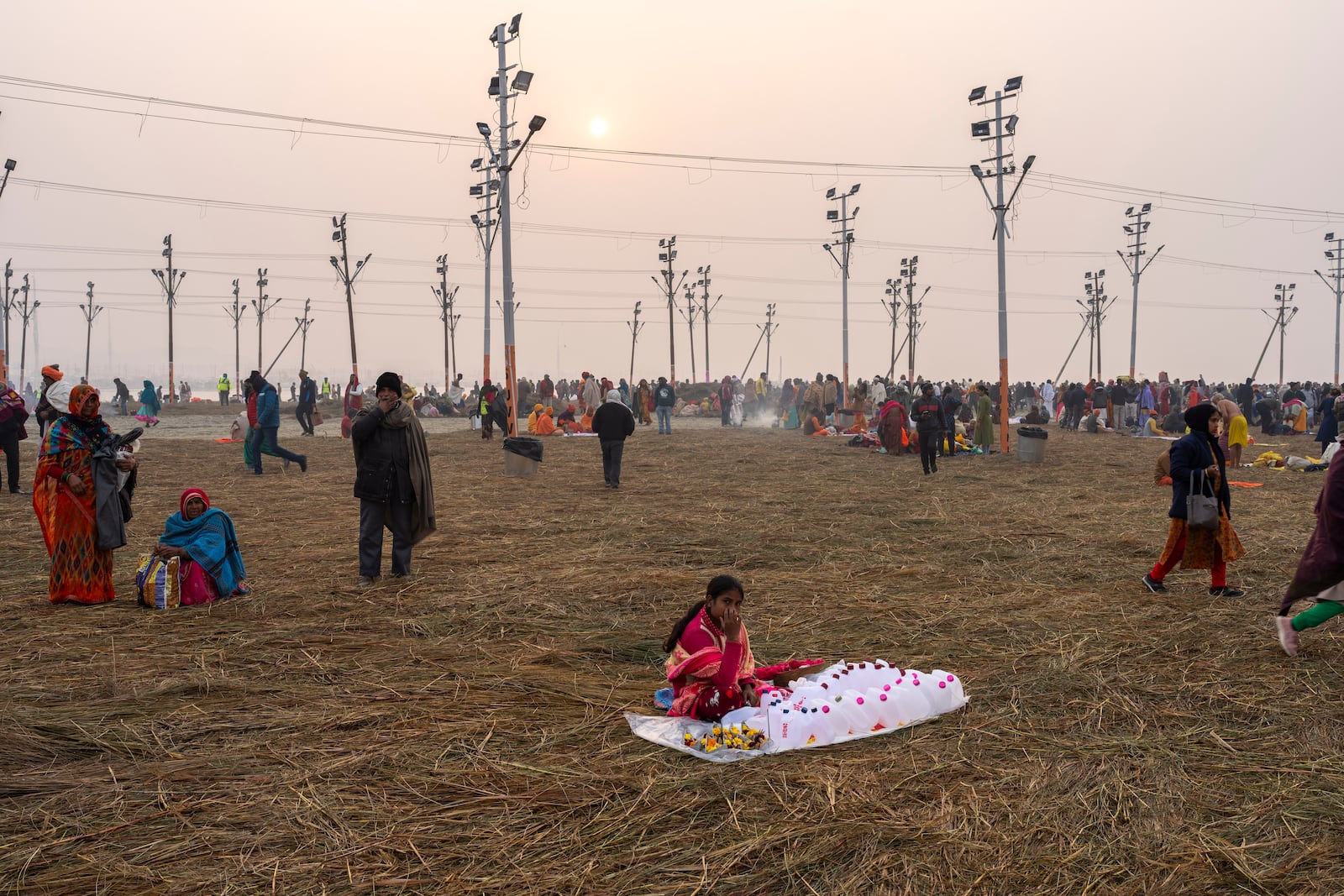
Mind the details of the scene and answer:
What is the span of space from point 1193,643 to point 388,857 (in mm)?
5440

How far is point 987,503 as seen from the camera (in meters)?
15.0

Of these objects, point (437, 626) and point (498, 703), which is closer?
point (498, 703)

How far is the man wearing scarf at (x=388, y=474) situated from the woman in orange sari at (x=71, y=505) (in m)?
1.93

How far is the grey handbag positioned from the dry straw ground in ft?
2.11

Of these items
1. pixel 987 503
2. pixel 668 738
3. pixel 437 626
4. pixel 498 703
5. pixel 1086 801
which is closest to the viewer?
pixel 1086 801

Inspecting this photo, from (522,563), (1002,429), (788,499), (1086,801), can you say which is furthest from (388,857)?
(1002,429)

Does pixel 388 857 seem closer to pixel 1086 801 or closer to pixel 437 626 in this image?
pixel 1086 801

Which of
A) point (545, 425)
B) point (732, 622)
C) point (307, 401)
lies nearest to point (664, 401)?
point (545, 425)

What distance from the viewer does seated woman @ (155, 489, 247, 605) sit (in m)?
8.40

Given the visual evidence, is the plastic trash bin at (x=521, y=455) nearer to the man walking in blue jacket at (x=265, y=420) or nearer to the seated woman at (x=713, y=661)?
the man walking in blue jacket at (x=265, y=420)

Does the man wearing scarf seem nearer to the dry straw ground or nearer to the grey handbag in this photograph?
the dry straw ground

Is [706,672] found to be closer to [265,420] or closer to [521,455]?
[521,455]

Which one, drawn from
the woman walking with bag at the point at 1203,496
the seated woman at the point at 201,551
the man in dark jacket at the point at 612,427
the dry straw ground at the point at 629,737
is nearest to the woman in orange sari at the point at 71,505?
the dry straw ground at the point at 629,737

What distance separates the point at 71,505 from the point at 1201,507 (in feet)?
28.7
